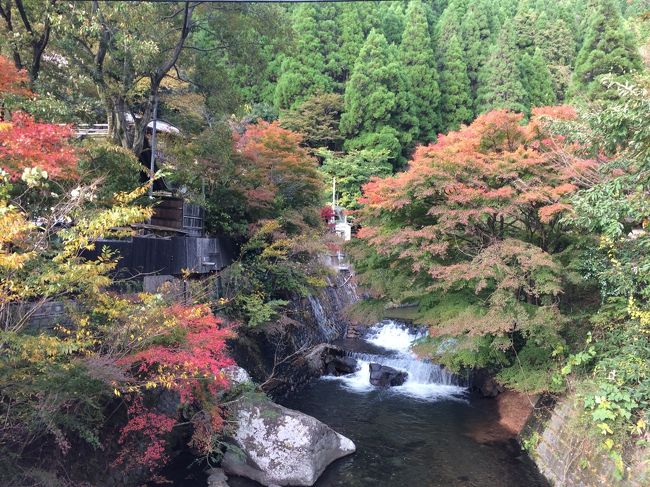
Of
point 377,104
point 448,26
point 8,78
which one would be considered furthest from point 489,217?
point 448,26

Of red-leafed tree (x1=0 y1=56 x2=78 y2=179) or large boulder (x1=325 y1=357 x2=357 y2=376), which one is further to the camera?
large boulder (x1=325 y1=357 x2=357 y2=376)

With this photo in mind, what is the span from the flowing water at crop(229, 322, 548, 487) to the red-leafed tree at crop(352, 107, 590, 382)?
2747 millimetres

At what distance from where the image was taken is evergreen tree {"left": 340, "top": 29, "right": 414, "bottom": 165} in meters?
33.8

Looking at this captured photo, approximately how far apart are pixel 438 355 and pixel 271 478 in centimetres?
477

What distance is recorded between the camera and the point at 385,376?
15.6 metres

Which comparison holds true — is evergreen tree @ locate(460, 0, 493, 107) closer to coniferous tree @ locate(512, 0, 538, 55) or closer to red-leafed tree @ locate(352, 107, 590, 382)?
coniferous tree @ locate(512, 0, 538, 55)

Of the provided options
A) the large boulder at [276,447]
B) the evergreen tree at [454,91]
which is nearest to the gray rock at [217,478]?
the large boulder at [276,447]

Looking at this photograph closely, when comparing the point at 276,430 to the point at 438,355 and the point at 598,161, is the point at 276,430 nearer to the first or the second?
the point at 438,355

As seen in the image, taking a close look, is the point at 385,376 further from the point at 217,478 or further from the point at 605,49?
the point at 605,49

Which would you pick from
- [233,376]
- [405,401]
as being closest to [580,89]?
[405,401]

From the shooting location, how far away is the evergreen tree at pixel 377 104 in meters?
33.8

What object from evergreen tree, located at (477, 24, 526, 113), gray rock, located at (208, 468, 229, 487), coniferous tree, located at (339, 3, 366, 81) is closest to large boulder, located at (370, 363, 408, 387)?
gray rock, located at (208, 468, 229, 487)

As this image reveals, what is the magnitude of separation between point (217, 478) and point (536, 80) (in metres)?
→ 37.4

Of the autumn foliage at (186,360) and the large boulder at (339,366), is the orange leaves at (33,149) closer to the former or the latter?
the autumn foliage at (186,360)
